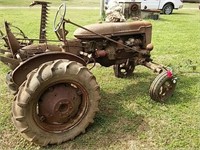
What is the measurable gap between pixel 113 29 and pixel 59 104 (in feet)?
5.82

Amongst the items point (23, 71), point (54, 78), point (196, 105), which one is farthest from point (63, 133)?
point (196, 105)

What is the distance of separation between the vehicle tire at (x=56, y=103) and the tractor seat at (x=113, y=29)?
39.9 inches

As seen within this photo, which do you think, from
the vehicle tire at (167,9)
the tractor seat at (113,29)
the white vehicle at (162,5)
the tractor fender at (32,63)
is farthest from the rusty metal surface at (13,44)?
the vehicle tire at (167,9)

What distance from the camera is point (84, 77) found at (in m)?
3.66

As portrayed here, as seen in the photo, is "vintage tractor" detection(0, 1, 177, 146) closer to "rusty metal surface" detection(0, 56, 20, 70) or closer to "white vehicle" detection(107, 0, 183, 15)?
"rusty metal surface" detection(0, 56, 20, 70)

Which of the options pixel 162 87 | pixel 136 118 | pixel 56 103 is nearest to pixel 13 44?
pixel 56 103

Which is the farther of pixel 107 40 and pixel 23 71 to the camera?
pixel 107 40

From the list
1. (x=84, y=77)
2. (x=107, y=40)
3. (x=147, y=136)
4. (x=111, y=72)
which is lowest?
(x=147, y=136)

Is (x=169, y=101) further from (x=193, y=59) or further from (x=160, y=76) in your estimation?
(x=193, y=59)

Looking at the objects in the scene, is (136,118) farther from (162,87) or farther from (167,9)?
(167,9)

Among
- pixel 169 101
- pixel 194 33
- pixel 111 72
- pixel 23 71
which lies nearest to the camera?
pixel 23 71

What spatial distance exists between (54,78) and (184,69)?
403cm

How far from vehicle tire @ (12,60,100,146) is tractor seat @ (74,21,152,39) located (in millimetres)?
1015

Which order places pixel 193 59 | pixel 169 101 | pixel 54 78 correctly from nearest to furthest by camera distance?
1. pixel 54 78
2. pixel 169 101
3. pixel 193 59
